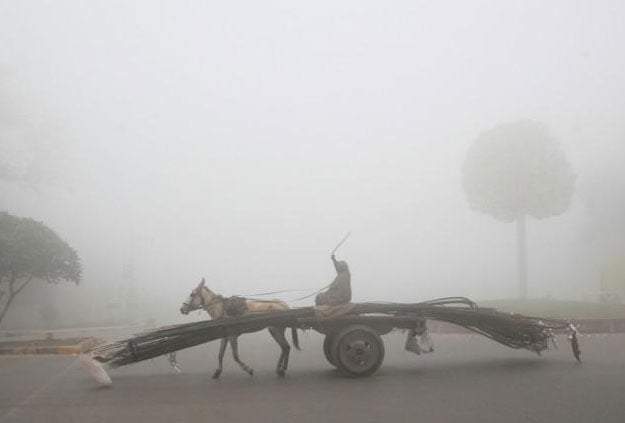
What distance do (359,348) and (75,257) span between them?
20.7m

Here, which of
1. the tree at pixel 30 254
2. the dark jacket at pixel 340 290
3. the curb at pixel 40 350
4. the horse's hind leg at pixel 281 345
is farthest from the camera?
the tree at pixel 30 254

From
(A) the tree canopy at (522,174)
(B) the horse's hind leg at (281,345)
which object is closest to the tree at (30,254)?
(B) the horse's hind leg at (281,345)

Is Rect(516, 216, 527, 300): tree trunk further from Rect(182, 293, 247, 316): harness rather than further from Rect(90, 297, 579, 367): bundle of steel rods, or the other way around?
Rect(182, 293, 247, 316): harness

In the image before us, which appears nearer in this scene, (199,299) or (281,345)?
(281,345)

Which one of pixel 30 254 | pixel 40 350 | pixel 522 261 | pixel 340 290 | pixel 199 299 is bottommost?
pixel 40 350

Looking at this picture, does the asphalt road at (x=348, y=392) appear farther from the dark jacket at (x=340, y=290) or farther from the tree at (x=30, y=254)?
the tree at (x=30, y=254)

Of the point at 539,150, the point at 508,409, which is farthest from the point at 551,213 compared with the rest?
the point at 508,409

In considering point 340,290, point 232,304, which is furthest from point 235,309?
point 340,290

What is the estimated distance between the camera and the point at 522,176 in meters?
28.8

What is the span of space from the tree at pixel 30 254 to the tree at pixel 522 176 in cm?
2095

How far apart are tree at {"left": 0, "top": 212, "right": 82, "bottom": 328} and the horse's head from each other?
16856 millimetres

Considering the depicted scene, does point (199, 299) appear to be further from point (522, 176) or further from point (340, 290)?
point (522, 176)

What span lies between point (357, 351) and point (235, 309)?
7.00ft

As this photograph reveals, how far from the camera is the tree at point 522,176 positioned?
28734 mm
